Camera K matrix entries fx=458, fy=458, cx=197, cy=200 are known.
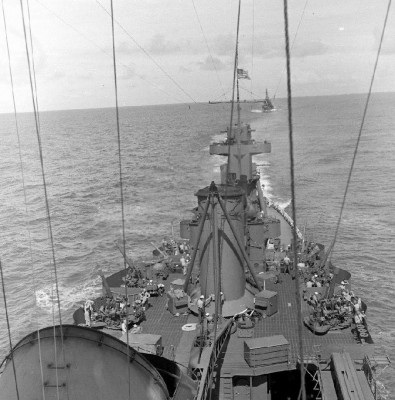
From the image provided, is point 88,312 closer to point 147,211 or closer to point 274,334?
point 274,334

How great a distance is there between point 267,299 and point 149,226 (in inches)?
1251

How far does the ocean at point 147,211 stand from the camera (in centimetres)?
3369

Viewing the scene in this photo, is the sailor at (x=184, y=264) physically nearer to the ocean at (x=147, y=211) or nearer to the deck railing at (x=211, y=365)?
the ocean at (x=147, y=211)

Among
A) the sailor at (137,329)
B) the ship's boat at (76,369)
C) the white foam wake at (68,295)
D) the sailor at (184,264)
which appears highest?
the ship's boat at (76,369)

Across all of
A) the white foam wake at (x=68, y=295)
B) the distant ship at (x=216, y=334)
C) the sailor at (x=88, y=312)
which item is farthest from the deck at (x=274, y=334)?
the white foam wake at (x=68, y=295)

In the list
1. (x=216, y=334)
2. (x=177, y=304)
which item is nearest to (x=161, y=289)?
(x=177, y=304)

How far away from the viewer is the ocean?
111 feet

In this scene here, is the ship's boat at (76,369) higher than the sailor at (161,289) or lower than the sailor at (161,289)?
higher

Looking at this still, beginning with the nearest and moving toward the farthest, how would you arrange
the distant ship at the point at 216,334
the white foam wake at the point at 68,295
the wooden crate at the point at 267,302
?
the distant ship at the point at 216,334
the wooden crate at the point at 267,302
the white foam wake at the point at 68,295

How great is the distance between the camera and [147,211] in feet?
186

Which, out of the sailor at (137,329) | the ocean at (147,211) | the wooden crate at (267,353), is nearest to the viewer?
the wooden crate at (267,353)

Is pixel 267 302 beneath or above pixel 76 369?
beneath

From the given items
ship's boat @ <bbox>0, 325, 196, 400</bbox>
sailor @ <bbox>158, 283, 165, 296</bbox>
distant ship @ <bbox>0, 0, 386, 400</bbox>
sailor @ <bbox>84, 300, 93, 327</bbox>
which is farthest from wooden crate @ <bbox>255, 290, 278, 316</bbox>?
ship's boat @ <bbox>0, 325, 196, 400</bbox>

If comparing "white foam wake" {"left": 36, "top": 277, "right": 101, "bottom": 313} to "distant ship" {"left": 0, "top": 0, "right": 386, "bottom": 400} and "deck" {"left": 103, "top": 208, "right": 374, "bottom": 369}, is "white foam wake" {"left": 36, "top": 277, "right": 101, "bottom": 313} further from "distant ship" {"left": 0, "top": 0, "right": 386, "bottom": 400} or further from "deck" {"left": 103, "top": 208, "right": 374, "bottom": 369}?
"deck" {"left": 103, "top": 208, "right": 374, "bottom": 369}
